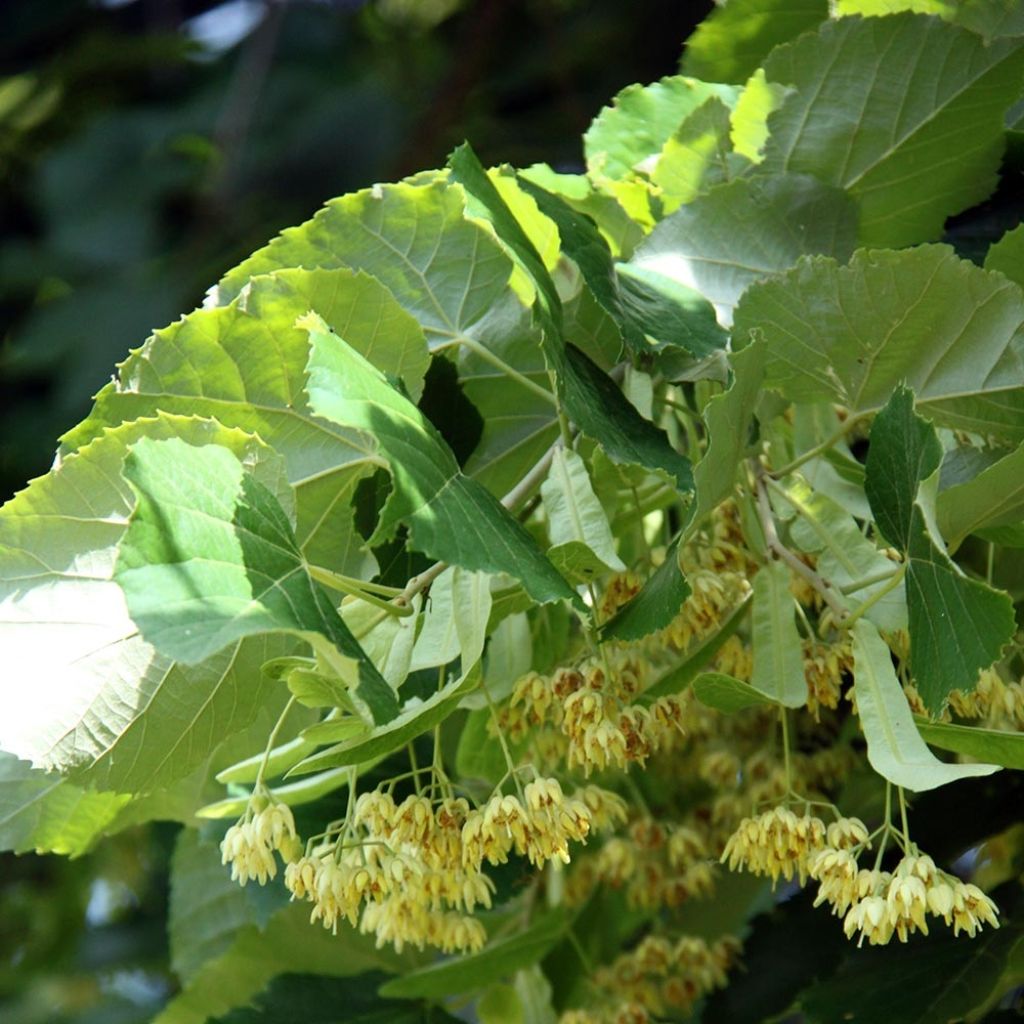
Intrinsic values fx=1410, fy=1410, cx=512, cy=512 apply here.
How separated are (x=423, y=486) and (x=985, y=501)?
242 millimetres

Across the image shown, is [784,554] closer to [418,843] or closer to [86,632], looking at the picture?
[418,843]

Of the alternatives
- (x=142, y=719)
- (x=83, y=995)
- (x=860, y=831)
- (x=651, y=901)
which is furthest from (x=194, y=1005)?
(x=83, y=995)

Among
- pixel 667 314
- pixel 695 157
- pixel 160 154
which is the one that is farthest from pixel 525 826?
pixel 160 154

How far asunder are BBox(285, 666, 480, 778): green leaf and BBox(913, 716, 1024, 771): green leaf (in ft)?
0.62

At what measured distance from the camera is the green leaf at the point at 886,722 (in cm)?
56

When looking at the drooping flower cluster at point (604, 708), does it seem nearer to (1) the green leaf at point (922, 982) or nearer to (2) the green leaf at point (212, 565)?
(2) the green leaf at point (212, 565)

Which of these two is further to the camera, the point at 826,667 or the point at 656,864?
the point at 656,864

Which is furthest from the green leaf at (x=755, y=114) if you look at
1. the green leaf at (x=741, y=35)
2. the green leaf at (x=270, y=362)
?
the green leaf at (x=270, y=362)

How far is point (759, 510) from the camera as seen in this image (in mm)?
678

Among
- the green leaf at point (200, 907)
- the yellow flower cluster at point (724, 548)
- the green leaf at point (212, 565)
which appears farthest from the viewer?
the green leaf at point (200, 907)

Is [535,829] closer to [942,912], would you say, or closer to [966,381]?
[942,912]

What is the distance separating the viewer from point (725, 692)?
0.61m

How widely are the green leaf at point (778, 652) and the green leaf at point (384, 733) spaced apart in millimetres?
135

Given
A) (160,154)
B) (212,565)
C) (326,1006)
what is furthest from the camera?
(160,154)
